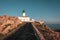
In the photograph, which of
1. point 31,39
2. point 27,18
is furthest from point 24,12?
point 31,39

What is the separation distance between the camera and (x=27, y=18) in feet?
545

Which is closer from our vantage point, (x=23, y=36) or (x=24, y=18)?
(x=23, y=36)

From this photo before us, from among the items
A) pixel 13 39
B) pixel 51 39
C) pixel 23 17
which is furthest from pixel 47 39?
pixel 23 17

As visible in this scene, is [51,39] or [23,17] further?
[23,17]

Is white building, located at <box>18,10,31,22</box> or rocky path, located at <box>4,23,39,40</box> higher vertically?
white building, located at <box>18,10,31,22</box>

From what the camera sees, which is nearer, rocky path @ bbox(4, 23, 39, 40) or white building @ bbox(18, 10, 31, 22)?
rocky path @ bbox(4, 23, 39, 40)

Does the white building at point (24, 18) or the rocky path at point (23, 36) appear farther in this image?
the white building at point (24, 18)

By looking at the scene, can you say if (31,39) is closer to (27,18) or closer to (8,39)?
(8,39)

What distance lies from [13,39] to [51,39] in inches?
202

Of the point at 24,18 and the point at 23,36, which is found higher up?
the point at 24,18

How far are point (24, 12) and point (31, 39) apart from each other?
14195 cm

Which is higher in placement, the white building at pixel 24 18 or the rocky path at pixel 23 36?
the white building at pixel 24 18

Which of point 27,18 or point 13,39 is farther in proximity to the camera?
point 27,18

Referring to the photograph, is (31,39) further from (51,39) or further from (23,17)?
(23,17)
